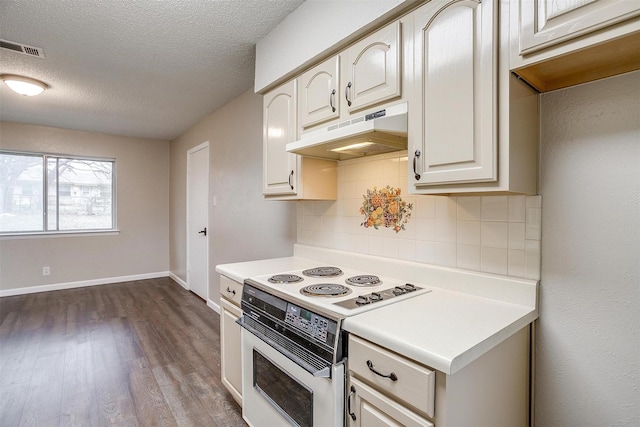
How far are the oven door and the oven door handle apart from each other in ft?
0.11

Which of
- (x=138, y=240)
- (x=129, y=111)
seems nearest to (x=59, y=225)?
(x=138, y=240)

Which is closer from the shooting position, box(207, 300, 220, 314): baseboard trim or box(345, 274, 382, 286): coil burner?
box(345, 274, 382, 286): coil burner

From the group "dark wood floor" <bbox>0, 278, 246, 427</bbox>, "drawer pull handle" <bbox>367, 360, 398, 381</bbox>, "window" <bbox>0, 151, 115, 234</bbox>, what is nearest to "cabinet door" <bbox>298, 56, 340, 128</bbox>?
"drawer pull handle" <bbox>367, 360, 398, 381</bbox>

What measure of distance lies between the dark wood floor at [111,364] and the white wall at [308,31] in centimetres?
214

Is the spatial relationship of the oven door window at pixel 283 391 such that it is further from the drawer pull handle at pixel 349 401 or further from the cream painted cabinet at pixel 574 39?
the cream painted cabinet at pixel 574 39

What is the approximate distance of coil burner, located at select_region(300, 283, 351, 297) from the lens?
4.64ft

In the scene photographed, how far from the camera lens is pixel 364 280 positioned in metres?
1.66

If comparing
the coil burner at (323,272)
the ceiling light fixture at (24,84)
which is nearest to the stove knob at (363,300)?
the coil burner at (323,272)

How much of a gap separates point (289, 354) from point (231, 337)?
77 centimetres

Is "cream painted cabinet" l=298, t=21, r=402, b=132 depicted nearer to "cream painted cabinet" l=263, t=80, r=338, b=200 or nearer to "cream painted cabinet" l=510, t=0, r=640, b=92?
"cream painted cabinet" l=263, t=80, r=338, b=200

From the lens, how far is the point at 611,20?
2.74 feet

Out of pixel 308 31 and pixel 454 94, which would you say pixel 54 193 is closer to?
pixel 308 31

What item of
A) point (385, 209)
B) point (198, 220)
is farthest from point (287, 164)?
point (198, 220)

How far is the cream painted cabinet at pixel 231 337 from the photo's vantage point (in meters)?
1.89
